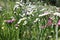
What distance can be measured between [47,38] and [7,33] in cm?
51

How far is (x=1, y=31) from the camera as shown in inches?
108

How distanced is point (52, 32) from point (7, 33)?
0.57 metres

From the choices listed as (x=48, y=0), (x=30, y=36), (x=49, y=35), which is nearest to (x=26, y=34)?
(x=30, y=36)

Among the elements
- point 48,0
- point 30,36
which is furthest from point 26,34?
point 48,0

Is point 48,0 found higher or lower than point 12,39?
lower

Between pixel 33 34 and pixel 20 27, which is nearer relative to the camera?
pixel 33 34

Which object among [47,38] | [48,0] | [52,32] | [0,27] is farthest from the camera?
[48,0]

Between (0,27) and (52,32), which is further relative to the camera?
(0,27)

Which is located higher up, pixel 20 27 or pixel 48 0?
pixel 20 27

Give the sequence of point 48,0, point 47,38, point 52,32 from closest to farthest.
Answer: point 47,38 → point 52,32 → point 48,0

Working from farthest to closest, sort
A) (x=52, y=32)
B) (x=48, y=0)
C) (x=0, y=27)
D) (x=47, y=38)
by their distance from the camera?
1. (x=48, y=0)
2. (x=0, y=27)
3. (x=52, y=32)
4. (x=47, y=38)

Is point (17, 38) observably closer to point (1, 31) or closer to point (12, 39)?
point (12, 39)

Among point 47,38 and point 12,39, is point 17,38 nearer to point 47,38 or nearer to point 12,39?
point 12,39

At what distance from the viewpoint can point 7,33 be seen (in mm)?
2648
